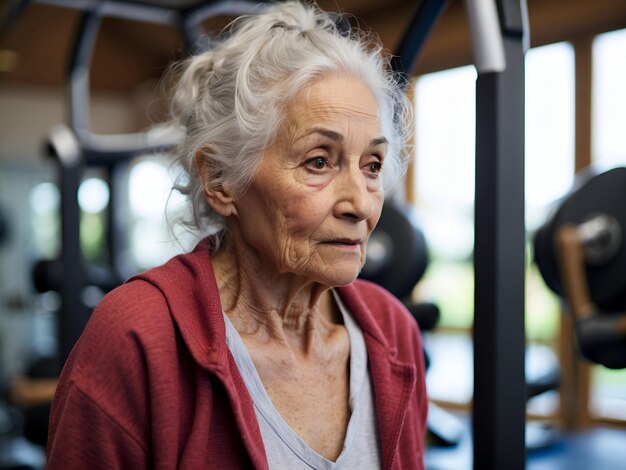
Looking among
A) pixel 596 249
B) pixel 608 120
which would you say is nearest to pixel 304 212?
pixel 596 249

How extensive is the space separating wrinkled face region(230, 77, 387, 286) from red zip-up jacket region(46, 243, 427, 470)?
14cm

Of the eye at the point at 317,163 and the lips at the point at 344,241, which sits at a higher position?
the eye at the point at 317,163

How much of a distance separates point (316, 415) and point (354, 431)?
0.07m

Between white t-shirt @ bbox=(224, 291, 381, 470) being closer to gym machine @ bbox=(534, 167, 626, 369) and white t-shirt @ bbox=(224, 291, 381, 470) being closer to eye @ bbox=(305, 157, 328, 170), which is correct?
eye @ bbox=(305, 157, 328, 170)

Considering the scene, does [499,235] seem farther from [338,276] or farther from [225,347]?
[225,347]

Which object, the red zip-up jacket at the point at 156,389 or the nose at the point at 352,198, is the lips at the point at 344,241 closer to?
the nose at the point at 352,198

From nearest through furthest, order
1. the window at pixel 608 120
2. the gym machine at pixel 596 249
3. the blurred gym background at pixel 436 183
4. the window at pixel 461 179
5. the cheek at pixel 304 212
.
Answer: the cheek at pixel 304 212
the gym machine at pixel 596 249
the blurred gym background at pixel 436 183
the window at pixel 608 120
the window at pixel 461 179

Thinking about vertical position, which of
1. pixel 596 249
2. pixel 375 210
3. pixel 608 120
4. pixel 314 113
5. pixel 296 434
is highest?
pixel 608 120

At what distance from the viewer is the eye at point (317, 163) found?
37.7 inches

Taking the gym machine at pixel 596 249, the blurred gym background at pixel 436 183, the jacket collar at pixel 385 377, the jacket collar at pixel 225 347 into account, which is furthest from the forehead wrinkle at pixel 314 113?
the blurred gym background at pixel 436 183

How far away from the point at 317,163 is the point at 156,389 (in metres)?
A: 0.39

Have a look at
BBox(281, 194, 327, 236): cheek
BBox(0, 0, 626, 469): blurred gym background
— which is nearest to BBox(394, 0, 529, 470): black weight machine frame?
BBox(281, 194, 327, 236): cheek

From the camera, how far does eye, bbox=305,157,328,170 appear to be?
96 centimetres

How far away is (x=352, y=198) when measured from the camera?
3.15ft
